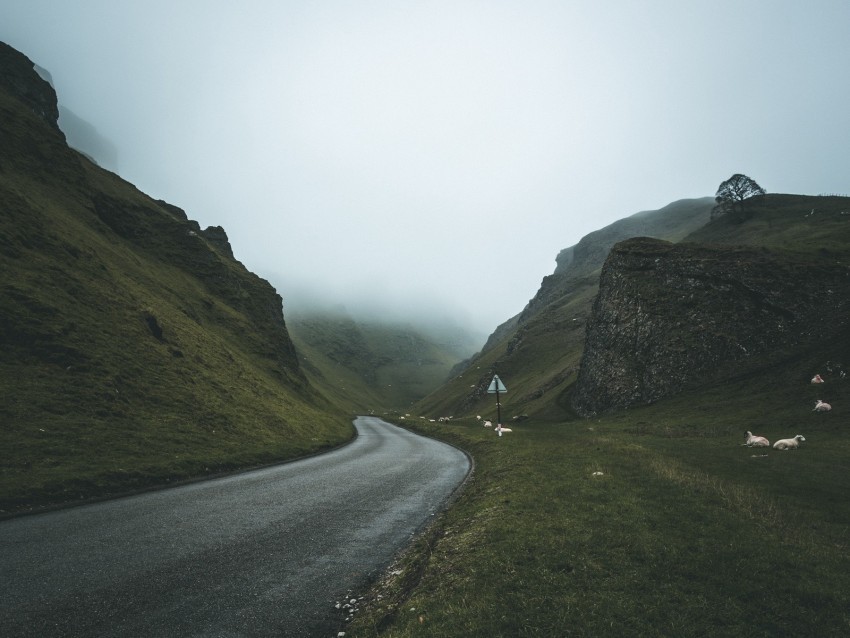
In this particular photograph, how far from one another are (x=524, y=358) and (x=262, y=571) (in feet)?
437

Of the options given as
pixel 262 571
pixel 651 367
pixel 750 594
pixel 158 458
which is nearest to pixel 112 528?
pixel 262 571

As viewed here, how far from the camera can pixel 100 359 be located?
33219 mm

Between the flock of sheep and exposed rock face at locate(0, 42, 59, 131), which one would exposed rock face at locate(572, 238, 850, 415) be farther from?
exposed rock face at locate(0, 42, 59, 131)

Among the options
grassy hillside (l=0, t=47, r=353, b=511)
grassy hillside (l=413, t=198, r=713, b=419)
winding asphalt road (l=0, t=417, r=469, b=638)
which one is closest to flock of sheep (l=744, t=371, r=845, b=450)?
winding asphalt road (l=0, t=417, r=469, b=638)

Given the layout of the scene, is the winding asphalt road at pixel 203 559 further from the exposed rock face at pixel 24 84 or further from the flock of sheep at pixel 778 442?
the exposed rock face at pixel 24 84

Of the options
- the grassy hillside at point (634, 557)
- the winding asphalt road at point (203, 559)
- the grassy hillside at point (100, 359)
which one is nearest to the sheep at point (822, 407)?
the grassy hillside at point (634, 557)

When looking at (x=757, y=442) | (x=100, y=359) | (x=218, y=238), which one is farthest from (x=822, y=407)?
(x=218, y=238)

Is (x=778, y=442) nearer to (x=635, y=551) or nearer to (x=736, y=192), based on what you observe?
(x=635, y=551)

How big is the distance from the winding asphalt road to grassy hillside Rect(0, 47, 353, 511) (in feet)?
17.8

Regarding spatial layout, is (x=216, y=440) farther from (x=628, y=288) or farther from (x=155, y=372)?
(x=628, y=288)

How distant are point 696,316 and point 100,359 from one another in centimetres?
7479

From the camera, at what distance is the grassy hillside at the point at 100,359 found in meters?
21.7

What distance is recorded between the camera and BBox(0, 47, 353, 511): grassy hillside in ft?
71.1

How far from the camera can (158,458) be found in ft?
78.2
